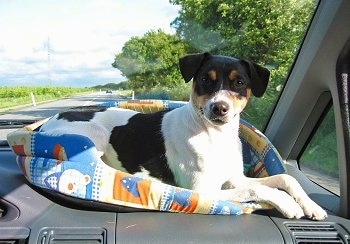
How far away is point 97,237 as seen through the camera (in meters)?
2.66

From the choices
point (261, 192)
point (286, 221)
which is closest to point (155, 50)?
point (261, 192)

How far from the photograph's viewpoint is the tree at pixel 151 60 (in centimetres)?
383

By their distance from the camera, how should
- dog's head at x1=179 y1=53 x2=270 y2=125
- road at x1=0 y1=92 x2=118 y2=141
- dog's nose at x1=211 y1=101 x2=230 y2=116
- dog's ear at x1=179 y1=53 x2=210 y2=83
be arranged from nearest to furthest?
1. dog's nose at x1=211 y1=101 x2=230 y2=116
2. dog's head at x1=179 y1=53 x2=270 y2=125
3. dog's ear at x1=179 y1=53 x2=210 y2=83
4. road at x1=0 y1=92 x2=118 y2=141

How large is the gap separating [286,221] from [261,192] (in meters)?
0.33

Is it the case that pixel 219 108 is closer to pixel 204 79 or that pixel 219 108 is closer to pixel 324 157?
pixel 204 79

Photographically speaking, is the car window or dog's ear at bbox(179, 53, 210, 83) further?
dog's ear at bbox(179, 53, 210, 83)

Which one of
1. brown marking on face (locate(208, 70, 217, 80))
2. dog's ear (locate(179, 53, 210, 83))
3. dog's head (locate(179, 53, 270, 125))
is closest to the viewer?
dog's head (locate(179, 53, 270, 125))

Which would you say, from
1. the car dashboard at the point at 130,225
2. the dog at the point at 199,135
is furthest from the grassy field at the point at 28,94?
the car dashboard at the point at 130,225

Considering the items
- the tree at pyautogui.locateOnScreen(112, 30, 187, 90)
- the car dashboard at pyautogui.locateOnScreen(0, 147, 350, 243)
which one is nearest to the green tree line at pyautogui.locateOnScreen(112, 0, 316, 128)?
the tree at pyautogui.locateOnScreen(112, 30, 187, 90)

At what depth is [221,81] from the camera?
362 centimetres

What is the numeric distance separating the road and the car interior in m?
0.81

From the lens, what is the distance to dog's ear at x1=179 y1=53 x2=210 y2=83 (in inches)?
147

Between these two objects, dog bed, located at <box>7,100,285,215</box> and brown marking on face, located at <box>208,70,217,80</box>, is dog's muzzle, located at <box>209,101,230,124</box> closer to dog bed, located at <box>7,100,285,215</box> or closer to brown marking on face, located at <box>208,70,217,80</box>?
brown marking on face, located at <box>208,70,217,80</box>

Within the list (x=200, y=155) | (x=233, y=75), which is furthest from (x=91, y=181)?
(x=233, y=75)
